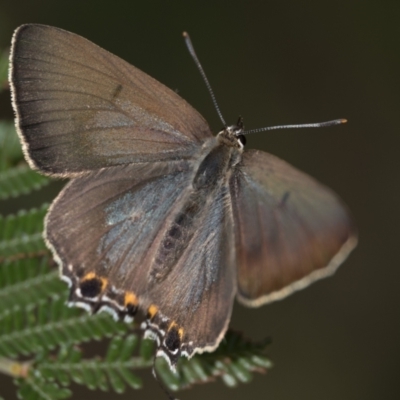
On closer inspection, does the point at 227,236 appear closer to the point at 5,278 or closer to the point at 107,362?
the point at 107,362

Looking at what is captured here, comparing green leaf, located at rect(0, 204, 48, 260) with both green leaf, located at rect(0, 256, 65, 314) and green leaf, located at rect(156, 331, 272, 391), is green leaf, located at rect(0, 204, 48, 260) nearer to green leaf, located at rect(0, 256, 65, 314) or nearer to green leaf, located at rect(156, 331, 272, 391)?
green leaf, located at rect(0, 256, 65, 314)

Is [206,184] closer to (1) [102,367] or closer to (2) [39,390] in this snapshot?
(1) [102,367]

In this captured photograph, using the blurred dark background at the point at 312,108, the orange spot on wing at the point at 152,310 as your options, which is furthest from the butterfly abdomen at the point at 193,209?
the blurred dark background at the point at 312,108

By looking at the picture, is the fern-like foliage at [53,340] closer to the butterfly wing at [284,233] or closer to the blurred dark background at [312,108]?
the butterfly wing at [284,233]

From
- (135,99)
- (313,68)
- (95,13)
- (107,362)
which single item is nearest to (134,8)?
(95,13)

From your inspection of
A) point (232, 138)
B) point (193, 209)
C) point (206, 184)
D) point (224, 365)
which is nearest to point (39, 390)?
point (224, 365)

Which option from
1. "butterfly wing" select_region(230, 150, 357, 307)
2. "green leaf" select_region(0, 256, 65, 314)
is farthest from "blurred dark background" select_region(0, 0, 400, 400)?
"butterfly wing" select_region(230, 150, 357, 307)
